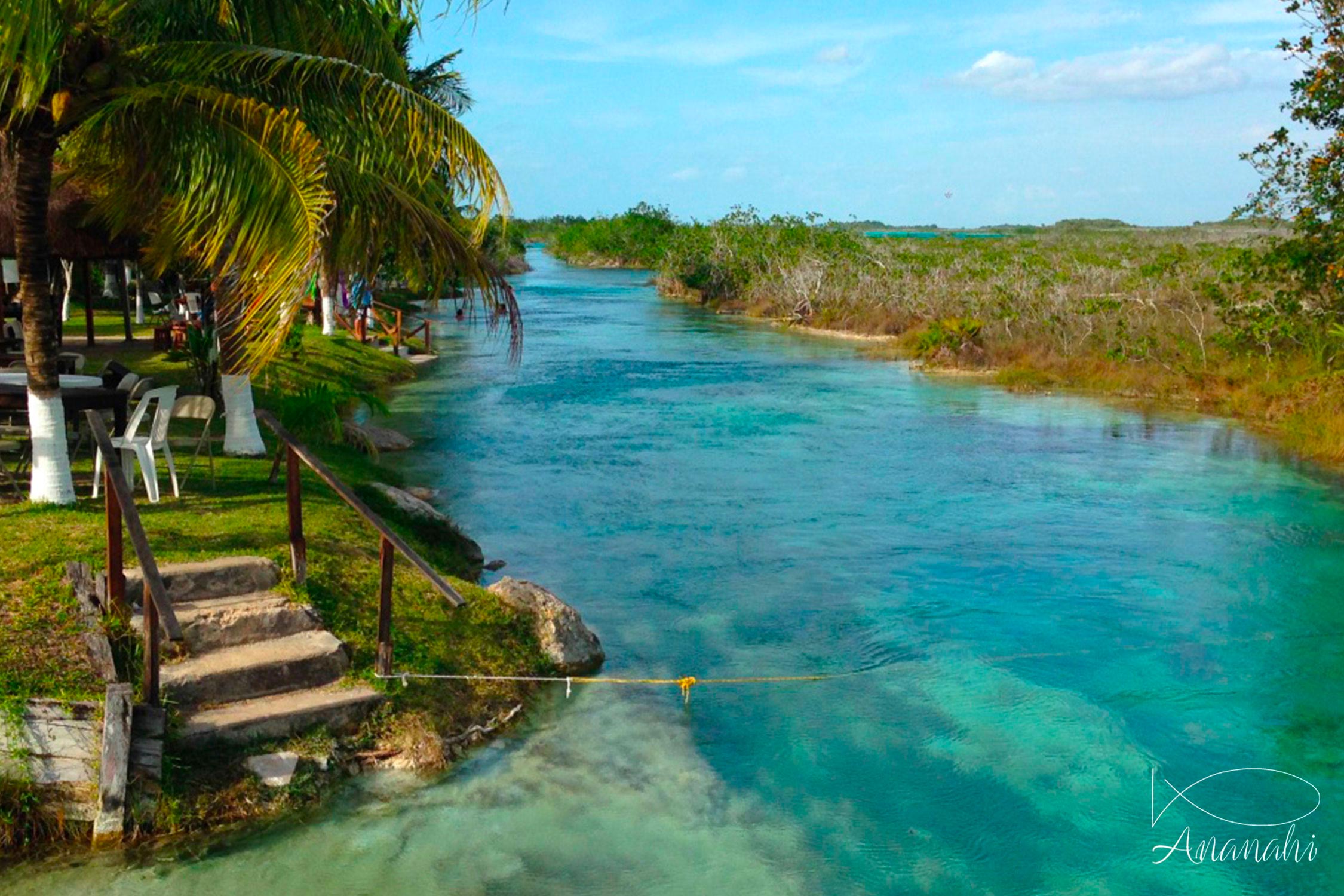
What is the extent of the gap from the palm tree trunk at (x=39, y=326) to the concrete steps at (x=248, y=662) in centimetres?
197

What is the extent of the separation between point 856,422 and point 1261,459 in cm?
681

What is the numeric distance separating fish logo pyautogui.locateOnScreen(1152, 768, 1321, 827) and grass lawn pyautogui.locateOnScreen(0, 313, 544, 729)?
439cm

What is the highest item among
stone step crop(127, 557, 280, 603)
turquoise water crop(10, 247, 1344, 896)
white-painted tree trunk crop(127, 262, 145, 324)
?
white-painted tree trunk crop(127, 262, 145, 324)

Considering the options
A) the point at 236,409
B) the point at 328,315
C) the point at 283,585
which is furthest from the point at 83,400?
the point at 328,315

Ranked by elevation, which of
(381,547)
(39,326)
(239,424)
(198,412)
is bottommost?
(381,547)

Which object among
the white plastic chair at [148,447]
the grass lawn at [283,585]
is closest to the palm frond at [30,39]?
the white plastic chair at [148,447]

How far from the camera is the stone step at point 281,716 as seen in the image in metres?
7.14

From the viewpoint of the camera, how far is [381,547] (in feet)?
26.6

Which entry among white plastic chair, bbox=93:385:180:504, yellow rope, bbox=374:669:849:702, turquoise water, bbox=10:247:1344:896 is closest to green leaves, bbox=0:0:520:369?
white plastic chair, bbox=93:385:180:504

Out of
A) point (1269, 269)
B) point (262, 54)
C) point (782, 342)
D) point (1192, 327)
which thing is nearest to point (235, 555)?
Result: point (262, 54)

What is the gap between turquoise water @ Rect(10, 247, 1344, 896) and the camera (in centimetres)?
710

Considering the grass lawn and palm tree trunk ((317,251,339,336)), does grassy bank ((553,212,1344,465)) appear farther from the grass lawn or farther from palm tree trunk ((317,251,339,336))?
the grass lawn

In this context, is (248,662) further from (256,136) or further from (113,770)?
(256,136)

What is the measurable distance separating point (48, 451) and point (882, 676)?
6.75m
